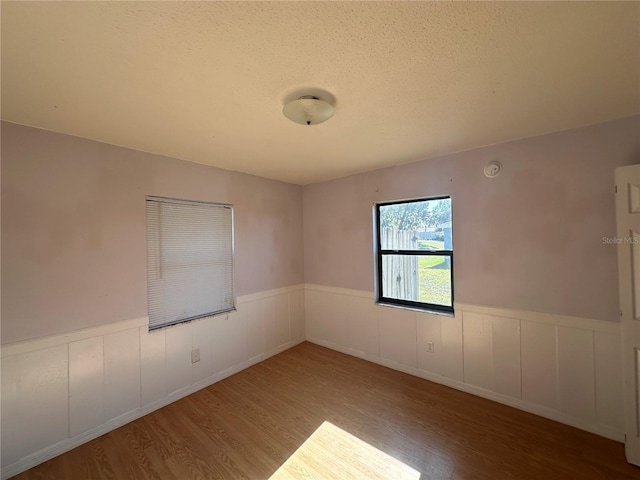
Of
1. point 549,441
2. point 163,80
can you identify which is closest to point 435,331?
point 549,441

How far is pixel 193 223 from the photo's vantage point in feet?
9.25

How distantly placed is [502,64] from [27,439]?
381 cm

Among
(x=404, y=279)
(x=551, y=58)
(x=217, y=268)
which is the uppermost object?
(x=551, y=58)

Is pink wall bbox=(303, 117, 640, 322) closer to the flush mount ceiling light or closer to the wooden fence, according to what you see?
the wooden fence

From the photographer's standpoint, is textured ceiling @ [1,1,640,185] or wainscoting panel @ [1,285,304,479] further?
wainscoting panel @ [1,285,304,479]

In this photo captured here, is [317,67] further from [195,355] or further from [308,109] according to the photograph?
[195,355]

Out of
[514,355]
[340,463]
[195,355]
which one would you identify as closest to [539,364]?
[514,355]

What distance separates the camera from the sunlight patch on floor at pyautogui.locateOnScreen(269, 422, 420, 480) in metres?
1.72

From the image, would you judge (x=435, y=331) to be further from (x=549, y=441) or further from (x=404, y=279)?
(x=549, y=441)

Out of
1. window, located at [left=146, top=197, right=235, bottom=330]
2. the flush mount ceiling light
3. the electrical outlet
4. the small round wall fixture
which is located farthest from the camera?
the electrical outlet

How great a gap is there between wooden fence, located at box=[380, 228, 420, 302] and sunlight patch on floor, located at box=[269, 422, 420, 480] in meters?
1.65

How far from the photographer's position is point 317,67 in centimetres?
129

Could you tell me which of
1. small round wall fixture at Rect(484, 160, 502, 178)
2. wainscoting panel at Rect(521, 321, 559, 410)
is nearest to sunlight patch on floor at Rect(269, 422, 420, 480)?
wainscoting panel at Rect(521, 321, 559, 410)

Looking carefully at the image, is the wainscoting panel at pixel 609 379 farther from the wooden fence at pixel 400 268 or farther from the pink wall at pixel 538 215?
the wooden fence at pixel 400 268
